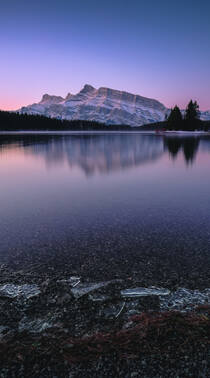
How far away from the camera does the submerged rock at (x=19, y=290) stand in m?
3.99

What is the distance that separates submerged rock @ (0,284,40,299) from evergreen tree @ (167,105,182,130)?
108m

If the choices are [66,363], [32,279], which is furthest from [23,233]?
[66,363]

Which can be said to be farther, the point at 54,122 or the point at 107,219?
the point at 54,122

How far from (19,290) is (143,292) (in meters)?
2.62

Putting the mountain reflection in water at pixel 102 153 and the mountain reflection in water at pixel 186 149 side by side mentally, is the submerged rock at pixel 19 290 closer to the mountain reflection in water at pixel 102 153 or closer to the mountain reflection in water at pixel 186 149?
the mountain reflection in water at pixel 102 153

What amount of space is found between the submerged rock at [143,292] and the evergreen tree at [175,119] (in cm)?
10730

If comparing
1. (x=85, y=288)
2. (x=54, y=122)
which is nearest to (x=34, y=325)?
(x=85, y=288)

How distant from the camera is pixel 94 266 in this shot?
4898 mm

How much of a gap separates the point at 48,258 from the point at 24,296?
1.31m

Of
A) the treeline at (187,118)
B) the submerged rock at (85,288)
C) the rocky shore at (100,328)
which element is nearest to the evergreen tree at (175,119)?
the treeline at (187,118)

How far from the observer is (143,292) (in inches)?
158

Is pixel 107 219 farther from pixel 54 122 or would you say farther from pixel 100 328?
pixel 54 122

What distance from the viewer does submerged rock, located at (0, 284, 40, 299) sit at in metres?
3.99

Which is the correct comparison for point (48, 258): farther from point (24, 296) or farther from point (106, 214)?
point (106, 214)
